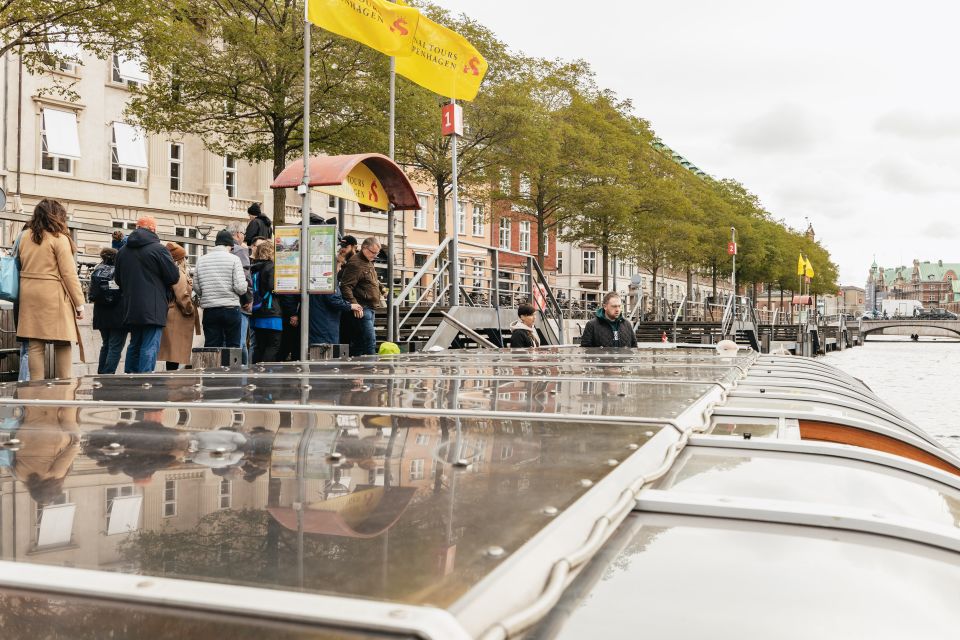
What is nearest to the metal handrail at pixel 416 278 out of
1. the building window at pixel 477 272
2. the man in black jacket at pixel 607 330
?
the building window at pixel 477 272

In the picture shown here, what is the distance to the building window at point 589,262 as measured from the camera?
202 ft

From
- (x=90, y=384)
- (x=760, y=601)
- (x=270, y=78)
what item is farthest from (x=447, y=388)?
(x=270, y=78)

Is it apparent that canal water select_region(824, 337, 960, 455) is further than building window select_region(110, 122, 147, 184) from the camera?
No

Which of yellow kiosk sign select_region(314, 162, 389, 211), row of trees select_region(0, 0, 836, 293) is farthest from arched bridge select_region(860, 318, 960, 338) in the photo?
yellow kiosk sign select_region(314, 162, 389, 211)

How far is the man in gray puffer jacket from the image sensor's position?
8.37 meters

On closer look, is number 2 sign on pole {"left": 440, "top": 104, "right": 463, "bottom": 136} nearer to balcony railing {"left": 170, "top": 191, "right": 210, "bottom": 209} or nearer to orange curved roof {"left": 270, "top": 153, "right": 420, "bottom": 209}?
orange curved roof {"left": 270, "top": 153, "right": 420, "bottom": 209}

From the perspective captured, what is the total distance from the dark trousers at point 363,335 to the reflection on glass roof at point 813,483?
7.83 meters

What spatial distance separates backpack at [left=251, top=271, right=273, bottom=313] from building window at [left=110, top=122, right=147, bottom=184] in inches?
851

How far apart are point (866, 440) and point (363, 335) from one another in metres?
7.28

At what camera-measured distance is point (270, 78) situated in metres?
17.5

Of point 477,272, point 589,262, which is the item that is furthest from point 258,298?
point 589,262

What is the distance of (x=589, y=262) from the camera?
6181 cm

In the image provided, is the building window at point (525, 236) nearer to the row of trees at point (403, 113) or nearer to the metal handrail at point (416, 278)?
the row of trees at point (403, 113)

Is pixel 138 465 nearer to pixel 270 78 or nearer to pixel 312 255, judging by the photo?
pixel 312 255
